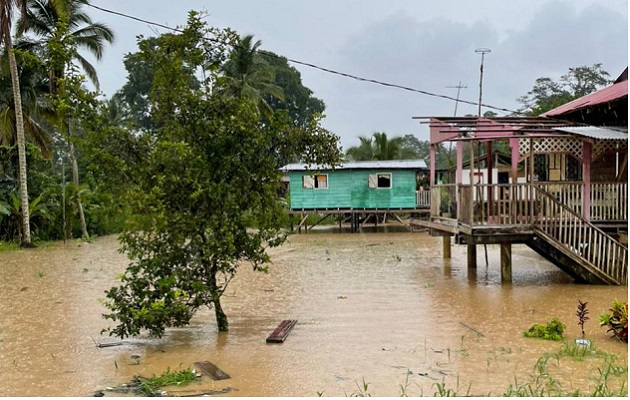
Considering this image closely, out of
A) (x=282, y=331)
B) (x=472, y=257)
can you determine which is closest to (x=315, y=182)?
(x=472, y=257)

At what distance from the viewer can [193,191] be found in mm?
A: 8422

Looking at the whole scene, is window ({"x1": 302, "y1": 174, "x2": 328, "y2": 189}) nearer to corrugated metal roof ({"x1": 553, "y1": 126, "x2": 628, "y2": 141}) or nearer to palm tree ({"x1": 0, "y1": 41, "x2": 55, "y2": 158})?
palm tree ({"x1": 0, "y1": 41, "x2": 55, "y2": 158})

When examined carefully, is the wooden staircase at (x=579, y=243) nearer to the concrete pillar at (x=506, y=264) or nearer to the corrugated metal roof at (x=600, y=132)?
the concrete pillar at (x=506, y=264)

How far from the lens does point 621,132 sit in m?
13.2

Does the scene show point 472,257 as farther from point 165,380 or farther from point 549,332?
point 165,380

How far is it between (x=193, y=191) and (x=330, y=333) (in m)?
2.54

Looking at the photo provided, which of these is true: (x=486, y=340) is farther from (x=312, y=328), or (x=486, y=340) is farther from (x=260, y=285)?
(x=260, y=285)

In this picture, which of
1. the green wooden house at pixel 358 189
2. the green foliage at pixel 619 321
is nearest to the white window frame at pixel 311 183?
the green wooden house at pixel 358 189

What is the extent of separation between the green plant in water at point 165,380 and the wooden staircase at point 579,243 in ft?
25.4

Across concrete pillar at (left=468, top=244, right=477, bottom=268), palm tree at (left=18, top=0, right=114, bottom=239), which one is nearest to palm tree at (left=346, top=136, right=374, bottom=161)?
palm tree at (left=18, top=0, right=114, bottom=239)

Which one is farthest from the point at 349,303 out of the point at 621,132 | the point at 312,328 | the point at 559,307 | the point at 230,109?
the point at 621,132

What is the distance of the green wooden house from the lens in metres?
28.7

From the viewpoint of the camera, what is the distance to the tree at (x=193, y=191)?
27.1 ft

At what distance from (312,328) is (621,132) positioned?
7.35 m
